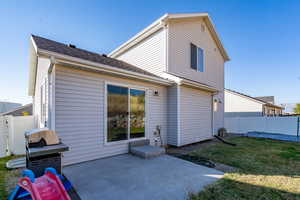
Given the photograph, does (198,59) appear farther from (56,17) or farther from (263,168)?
(56,17)

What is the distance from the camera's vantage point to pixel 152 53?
24.0 ft

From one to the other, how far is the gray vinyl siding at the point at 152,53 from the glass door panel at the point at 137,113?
1993 millimetres

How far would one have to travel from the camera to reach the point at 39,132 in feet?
8.80

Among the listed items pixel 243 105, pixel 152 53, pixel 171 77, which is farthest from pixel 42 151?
pixel 243 105

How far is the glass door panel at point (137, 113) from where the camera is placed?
210 inches

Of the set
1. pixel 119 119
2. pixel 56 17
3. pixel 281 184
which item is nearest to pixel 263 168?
pixel 281 184

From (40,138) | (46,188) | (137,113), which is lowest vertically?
(46,188)

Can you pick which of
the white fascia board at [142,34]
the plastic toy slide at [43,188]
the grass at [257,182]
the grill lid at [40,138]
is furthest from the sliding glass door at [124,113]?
the white fascia board at [142,34]

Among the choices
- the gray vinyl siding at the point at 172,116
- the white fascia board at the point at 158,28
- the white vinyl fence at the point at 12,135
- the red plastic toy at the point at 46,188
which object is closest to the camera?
the red plastic toy at the point at 46,188

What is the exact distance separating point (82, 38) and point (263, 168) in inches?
398

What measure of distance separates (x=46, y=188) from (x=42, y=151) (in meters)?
0.80

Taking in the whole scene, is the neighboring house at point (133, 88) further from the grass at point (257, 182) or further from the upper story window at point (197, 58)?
the grass at point (257, 182)

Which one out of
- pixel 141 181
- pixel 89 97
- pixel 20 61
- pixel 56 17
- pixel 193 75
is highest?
pixel 56 17

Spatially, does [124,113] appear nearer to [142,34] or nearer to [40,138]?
[40,138]
